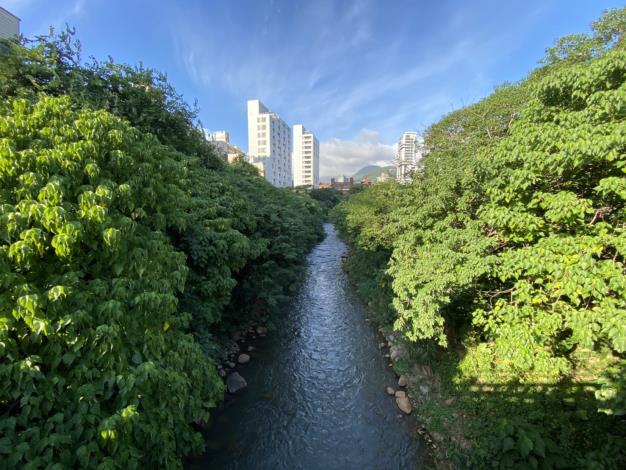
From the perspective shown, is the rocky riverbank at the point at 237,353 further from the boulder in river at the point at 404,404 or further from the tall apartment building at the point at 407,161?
the tall apartment building at the point at 407,161

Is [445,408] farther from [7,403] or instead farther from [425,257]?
[7,403]

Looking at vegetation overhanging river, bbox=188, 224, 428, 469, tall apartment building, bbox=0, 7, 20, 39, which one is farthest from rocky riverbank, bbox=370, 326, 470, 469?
tall apartment building, bbox=0, 7, 20, 39

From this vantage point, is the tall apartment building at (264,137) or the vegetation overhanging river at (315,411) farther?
the tall apartment building at (264,137)

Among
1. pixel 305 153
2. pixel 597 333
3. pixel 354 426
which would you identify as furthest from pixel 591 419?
pixel 305 153

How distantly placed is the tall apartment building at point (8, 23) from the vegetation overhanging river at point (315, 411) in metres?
19.7

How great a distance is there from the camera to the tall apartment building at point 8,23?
13898 mm

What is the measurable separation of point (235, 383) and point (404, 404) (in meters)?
5.58

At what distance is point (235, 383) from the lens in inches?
381

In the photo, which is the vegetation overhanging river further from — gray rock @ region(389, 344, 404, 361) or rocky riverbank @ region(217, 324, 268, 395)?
gray rock @ region(389, 344, 404, 361)

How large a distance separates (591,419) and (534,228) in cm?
413

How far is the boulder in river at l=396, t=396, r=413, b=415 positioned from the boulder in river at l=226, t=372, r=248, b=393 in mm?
5122

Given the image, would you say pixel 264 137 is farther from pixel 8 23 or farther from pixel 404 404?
pixel 404 404

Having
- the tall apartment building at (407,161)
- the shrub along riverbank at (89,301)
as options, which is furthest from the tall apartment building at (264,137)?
the shrub along riverbank at (89,301)

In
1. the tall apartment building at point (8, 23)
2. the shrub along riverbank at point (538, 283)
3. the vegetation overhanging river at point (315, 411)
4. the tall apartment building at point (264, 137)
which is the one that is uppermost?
the tall apartment building at point (264, 137)
